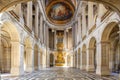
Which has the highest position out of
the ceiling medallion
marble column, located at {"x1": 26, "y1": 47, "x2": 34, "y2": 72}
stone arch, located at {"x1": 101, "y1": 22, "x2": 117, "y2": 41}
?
the ceiling medallion

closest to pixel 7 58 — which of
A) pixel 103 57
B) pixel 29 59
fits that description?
pixel 29 59

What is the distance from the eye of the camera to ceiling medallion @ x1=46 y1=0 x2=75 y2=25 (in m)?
41.0

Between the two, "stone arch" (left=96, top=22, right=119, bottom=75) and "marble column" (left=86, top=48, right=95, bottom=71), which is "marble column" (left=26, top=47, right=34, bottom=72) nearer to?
"marble column" (left=86, top=48, right=95, bottom=71)

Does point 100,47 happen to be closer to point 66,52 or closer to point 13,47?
point 13,47

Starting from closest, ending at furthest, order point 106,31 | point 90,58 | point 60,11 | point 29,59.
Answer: point 106,31
point 29,59
point 90,58
point 60,11

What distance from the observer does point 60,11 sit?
4209cm

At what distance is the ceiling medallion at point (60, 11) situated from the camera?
4103 centimetres

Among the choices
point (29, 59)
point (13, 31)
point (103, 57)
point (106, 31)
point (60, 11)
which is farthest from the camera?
point (60, 11)

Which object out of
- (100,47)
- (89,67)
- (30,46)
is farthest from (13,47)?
(89,67)

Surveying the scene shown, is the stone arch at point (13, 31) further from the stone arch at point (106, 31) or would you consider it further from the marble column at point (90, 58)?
the marble column at point (90, 58)

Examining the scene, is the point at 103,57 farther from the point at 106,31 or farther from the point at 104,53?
the point at 106,31

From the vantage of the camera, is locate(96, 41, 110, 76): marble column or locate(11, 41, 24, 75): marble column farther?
locate(96, 41, 110, 76): marble column

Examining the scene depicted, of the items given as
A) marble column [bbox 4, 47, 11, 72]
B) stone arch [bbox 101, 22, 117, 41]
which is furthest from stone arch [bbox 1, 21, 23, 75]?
stone arch [bbox 101, 22, 117, 41]

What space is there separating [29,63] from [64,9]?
24925mm
